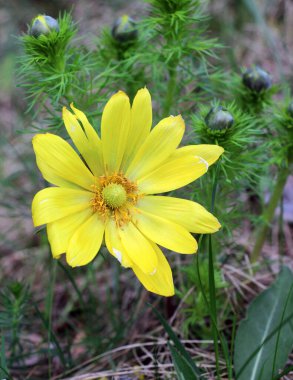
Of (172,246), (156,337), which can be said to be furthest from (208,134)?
(156,337)

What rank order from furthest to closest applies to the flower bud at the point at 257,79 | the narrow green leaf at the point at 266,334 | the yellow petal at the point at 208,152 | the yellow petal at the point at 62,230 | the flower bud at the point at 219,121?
the flower bud at the point at 257,79 → the narrow green leaf at the point at 266,334 → the flower bud at the point at 219,121 → the yellow petal at the point at 208,152 → the yellow petal at the point at 62,230

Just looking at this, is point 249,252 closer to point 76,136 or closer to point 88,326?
point 88,326

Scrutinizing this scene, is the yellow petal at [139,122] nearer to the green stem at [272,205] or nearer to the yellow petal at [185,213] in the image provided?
the yellow petal at [185,213]

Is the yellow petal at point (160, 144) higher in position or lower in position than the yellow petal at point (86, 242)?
higher

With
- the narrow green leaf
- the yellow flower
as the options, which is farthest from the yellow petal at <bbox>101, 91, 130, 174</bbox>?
the narrow green leaf

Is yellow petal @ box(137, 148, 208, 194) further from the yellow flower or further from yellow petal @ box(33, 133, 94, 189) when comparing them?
yellow petal @ box(33, 133, 94, 189)

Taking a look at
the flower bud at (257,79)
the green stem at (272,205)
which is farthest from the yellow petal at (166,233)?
the flower bud at (257,79)
